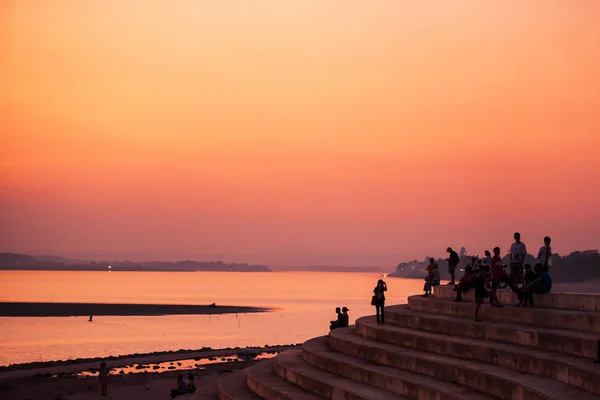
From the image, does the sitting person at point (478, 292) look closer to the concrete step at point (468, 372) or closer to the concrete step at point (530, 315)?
the concrete step at point (530, 315)

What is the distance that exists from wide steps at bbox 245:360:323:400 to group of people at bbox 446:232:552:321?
16.1 ft

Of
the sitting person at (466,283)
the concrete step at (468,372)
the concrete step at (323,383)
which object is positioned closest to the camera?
the concrete step at (468,372)

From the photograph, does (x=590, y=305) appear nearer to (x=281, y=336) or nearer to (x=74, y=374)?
(x=74, y=374)

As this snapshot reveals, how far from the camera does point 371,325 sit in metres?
25.3

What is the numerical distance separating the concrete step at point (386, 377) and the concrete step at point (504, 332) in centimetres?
192

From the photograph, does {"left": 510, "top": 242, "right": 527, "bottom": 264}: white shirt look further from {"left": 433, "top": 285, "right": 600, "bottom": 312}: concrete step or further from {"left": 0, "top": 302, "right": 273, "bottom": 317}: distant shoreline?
{"left": 0, "top": 302, "right": 273, "bottom": 317}: distant shoreline

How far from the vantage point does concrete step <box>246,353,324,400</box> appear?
71.0 ft

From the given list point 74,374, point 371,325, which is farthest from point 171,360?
point 371,325

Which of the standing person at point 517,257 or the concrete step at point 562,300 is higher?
the standing person at point 517,257

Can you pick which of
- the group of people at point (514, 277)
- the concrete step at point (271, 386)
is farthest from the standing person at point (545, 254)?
the concrete step at point (271, 386)

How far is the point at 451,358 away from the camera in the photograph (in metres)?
19.7

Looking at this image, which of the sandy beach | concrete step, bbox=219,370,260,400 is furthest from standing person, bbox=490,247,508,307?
the sandy beach

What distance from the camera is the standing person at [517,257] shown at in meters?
21.9

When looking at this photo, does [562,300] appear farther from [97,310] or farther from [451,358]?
[97,310]
